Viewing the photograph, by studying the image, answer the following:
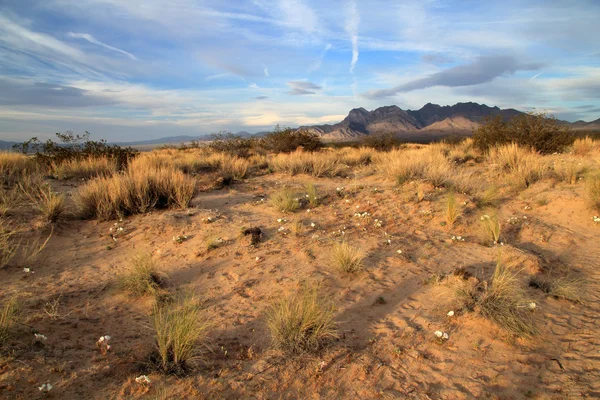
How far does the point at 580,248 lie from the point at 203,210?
7272 mm

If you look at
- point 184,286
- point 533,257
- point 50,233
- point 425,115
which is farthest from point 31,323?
point 425,115

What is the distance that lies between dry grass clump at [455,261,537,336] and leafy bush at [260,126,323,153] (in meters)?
15.7

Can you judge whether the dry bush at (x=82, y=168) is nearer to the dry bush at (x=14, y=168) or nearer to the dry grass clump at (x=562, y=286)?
the dry bush at (x=14, y=168)

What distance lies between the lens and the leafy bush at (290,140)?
19516 millimetres

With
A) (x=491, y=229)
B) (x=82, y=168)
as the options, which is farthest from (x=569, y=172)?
(x=82, y=168)

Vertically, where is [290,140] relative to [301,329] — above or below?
above

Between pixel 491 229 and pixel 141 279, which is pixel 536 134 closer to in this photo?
pixel 491 229

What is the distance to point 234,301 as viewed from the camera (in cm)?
434

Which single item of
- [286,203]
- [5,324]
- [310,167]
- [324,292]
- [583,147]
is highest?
[583,147]

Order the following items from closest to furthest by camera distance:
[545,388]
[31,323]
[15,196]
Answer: [545,388] < [31,323] < [15,196]

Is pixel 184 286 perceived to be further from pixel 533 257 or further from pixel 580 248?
pixel 580 248

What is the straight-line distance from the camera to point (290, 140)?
1955cm

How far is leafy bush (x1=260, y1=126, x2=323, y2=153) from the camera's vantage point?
768 inches

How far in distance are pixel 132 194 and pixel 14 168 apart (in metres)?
5.45
